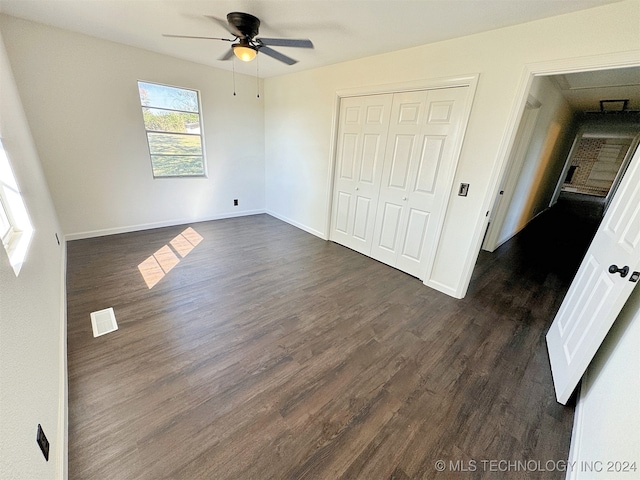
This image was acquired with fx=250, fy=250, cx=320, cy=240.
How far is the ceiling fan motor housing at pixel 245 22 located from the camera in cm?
210

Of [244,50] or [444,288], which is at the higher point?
[244,50]

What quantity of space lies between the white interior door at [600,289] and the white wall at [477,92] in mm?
812

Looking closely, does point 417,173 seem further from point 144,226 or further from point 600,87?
point 144,226

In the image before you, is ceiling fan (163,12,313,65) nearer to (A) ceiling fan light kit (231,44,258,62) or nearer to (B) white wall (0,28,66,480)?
(A) ceiling fan light kit (231,44,258,62)

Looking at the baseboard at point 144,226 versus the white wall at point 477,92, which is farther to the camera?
the baseboard at point 144,226

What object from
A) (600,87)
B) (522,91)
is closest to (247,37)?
(522,91)

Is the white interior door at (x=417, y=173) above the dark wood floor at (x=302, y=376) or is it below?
above

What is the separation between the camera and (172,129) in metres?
4.04

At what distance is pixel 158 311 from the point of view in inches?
90.9

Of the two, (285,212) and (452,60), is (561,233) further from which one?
(285,212)

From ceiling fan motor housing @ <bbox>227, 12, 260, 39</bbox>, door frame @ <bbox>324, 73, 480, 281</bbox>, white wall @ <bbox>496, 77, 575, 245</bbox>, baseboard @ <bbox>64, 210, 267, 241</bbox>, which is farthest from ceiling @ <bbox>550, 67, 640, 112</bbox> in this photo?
baseboard @ <bbox>64, 210, 267, 241</bbox>

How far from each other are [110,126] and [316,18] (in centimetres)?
318

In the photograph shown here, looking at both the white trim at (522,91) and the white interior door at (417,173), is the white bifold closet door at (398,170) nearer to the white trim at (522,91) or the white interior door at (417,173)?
Result: the white interior door at (417,173)

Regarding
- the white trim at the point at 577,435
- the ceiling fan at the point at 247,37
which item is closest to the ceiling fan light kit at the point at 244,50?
the ceiling fan at the point at 247,37
